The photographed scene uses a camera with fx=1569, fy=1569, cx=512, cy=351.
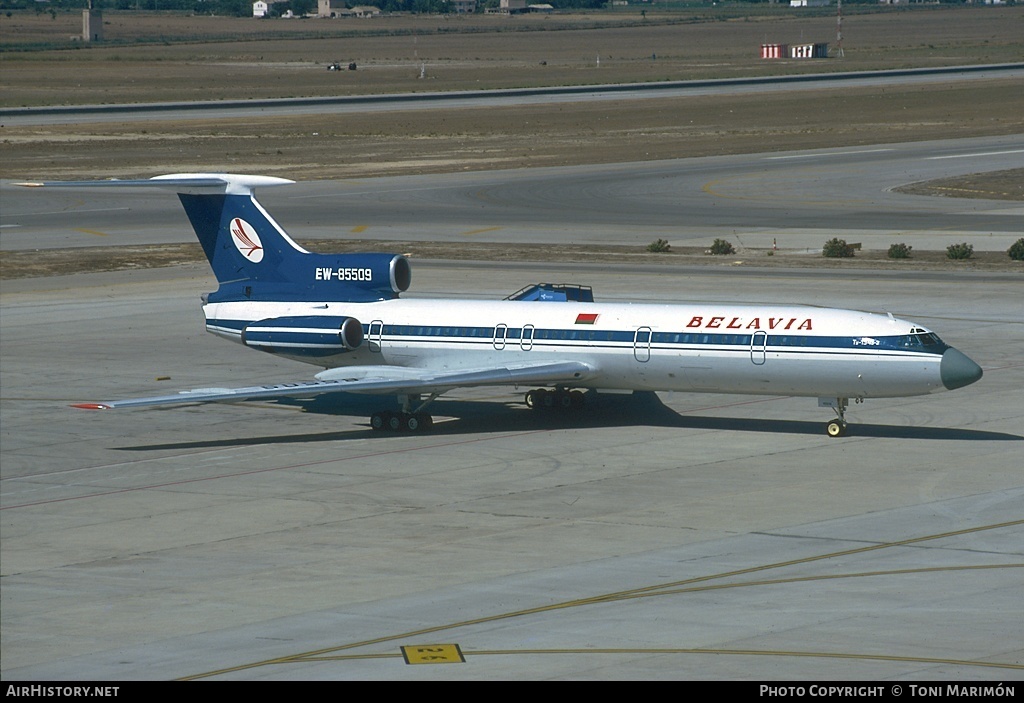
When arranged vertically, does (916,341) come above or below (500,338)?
above

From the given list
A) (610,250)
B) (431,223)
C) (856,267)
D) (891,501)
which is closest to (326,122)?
(431,223)

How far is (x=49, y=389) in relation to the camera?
43.5m

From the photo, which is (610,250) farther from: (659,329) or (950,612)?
(950,612)

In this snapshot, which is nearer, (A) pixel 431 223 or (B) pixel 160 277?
(B) pixel 160 277

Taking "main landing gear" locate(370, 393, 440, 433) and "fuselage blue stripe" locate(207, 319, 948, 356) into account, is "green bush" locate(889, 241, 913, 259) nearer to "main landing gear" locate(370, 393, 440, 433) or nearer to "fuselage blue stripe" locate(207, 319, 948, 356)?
"fuselage blue stripe" locate(207, 319, 948, 356)

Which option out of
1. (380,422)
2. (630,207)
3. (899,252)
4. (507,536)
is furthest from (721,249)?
(507,536)

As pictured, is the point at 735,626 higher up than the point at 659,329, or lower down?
lower down

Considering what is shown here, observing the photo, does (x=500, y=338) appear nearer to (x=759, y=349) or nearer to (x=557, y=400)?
(x=557, y=400)

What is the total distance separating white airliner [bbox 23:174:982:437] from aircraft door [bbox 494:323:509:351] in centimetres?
3

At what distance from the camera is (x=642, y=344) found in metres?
36.8

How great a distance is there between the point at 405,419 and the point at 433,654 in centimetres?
1816

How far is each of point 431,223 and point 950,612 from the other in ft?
199

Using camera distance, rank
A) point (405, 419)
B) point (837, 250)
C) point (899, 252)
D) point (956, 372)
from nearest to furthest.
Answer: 1. point (956, 372)
2. point (405, 419)
3. point (899, 252)
4. point (837, 250)
